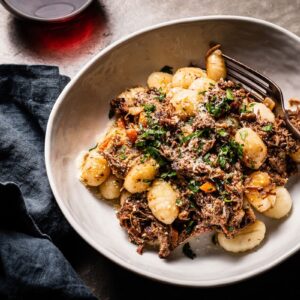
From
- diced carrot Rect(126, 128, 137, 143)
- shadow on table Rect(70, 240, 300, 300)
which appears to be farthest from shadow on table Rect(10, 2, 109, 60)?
shadow on table Rect(70, 240, 300, 300)

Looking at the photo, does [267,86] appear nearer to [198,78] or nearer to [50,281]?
[198,78]

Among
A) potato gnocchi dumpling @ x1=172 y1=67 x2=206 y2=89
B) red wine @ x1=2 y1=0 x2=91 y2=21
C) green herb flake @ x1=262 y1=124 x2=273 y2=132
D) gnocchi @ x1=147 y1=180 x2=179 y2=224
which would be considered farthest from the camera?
red wine @ x1=2 y1=0 x2=91 y2=21

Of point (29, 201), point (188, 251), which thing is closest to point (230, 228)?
point (188, 251)

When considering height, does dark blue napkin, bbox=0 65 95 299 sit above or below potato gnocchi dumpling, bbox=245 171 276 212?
below

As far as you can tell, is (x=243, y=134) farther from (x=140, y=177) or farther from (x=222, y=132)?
(x=140, y=177)

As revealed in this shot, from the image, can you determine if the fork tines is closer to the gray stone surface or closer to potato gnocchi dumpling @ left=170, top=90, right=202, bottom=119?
potato gnocchi dumpling @ left=170, top=90, right=202, bottom=119

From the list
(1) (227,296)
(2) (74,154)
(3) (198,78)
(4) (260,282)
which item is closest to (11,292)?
(2) (74,154)

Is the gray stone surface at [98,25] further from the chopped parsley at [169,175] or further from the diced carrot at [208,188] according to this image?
the diced carrot at [208,188]
